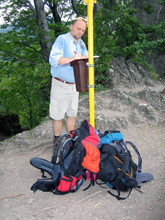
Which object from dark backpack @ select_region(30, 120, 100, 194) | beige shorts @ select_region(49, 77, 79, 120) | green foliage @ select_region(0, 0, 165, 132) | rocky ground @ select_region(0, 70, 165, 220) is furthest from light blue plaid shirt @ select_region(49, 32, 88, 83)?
green foliage @ select_region(0, 0, 165, 132)

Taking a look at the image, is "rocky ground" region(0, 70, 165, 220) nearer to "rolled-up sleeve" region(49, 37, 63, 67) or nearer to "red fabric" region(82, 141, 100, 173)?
"red fabric" region(82, 141, 100, 173)

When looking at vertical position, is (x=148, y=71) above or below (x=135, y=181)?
above

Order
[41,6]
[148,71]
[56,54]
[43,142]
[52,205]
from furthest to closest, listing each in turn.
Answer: [148,71] → [41,6] → [43,142] → [56,54] → [52,205]

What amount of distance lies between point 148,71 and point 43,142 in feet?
22.6

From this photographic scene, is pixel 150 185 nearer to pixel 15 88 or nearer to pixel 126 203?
pixel 126 203

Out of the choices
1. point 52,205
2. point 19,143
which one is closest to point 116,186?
point 52,205

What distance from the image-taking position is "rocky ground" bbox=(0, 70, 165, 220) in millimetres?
2414

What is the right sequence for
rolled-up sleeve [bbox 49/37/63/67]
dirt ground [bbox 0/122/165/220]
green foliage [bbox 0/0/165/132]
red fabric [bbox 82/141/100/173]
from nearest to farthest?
1. dirt ground [bbox 0/122/165/220]
2. red fabric [bbox 82/141/100/173]
3. rolled-up sleeve [bbox 49/37/63/67]
4. green foliage [bbox 0/0/165/132]

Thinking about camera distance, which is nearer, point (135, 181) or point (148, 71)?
point (135, 181)

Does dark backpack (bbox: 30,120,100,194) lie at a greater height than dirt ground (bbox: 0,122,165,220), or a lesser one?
greater

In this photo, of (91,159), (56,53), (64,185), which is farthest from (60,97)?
(64,185)

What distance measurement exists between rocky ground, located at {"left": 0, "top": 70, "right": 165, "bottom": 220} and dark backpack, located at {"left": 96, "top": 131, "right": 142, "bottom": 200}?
0.61ft

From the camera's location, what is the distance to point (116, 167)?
8.86 ft

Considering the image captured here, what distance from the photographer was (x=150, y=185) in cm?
292
